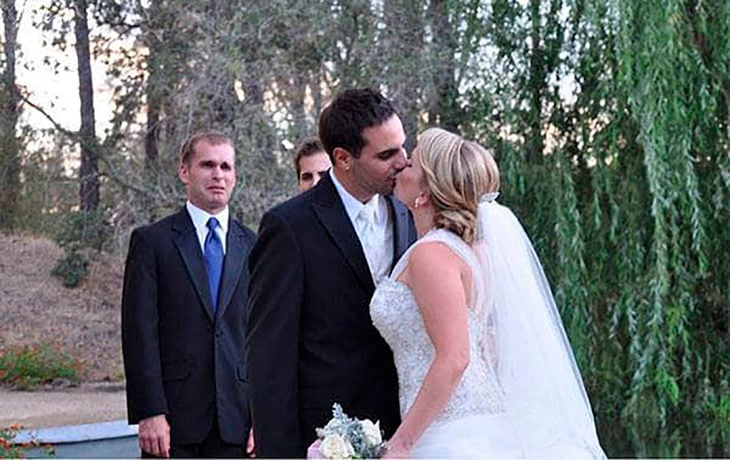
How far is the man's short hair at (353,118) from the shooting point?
2490mm

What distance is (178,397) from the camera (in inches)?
133

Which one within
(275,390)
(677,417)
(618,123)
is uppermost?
(618,123)

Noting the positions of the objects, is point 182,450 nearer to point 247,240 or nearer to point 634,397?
point 247,240

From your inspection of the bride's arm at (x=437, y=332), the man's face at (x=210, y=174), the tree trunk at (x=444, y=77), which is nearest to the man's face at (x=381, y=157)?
the bride's arm at (x=437, y=332)

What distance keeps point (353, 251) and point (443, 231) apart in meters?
0.24

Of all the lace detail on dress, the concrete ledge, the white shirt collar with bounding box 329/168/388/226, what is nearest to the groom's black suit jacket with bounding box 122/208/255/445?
the white shirt collar with bounding box 329/168/388/226

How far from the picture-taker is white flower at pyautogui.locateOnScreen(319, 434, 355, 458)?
2.27 m

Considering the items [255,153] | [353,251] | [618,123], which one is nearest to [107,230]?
[255,153]

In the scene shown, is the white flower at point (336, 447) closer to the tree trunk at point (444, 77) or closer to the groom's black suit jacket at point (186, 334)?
the groom's black suit jacket at point (186, 334)

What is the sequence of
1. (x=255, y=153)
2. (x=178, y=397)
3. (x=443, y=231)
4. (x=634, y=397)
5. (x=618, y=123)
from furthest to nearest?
(x=255, y=153) < (x=618, y=123) < (x=634, y=397) < (x=178, y=397) < (x=443, y=231)

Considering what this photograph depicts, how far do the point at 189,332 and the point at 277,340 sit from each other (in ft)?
3.07

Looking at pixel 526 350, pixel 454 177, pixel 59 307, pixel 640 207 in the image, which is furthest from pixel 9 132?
pixel 454 177

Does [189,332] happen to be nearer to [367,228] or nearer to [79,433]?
[367,228]

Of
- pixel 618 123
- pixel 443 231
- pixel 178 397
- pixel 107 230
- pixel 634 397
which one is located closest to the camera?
pixel 443 231
